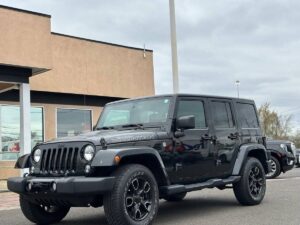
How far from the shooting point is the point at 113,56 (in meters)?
21.7

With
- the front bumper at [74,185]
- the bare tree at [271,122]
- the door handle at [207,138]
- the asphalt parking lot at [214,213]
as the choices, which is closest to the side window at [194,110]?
the door handle at [207,138]

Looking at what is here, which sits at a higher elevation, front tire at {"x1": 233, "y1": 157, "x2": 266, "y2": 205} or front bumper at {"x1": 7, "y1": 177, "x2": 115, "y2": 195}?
front bumper at {"x1": 7, "y1": 177, "x2": 115, "y2": 195}

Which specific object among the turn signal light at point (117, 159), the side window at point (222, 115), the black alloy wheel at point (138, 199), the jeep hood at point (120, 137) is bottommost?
the black alloy wheel at point (138, 199)

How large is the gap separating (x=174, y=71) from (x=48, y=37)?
172 inches

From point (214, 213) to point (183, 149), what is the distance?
1413mm

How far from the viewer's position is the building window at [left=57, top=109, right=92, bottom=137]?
2008 cm

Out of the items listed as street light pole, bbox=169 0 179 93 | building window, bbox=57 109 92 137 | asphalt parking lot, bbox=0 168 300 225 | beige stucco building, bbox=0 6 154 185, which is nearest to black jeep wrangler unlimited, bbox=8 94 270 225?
asphalt parking lot, bbox=0 168 300 225

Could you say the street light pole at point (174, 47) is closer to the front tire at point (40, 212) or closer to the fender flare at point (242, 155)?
the fender flare at point (242, 155)

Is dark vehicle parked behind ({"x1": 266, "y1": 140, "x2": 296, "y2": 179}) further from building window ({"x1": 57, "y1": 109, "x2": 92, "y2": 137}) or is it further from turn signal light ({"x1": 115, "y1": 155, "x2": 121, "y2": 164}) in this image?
turn signal light ({"x1": 115, "y1": 155, "x2": 121, "y2": 164})

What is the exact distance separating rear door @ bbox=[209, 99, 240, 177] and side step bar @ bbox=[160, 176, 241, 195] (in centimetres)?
14

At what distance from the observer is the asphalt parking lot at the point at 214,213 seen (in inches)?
295

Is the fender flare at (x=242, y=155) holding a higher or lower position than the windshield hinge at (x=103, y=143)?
lower

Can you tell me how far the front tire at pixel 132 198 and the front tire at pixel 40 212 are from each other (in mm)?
1642

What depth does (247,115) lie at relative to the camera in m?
9.74
